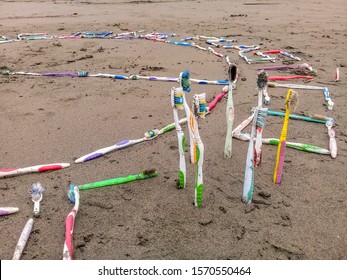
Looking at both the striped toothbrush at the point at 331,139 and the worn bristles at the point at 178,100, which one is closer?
the worn bristles at the point at 178,100

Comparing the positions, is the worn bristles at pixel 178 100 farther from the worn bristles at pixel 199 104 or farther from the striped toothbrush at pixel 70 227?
the striped toothbrush at pixel 70 227

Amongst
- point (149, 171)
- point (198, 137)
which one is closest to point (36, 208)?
point (149, 171)

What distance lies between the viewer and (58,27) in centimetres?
904

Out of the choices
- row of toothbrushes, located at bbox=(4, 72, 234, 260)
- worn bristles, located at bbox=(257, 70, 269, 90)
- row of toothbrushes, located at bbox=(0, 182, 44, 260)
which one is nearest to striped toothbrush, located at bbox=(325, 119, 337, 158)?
worn bristles, located at bbox=(257, 70, 269, 90)

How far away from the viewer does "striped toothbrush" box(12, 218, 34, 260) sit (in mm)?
2129

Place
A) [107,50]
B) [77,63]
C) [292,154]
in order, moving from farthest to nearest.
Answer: [107,50] → [77,63] → [292,154]

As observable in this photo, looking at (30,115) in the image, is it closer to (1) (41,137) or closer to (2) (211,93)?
(1) (41,137)

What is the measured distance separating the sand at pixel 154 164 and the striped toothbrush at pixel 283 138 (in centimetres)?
10

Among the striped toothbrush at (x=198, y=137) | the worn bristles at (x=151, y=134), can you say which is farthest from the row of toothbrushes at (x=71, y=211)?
the worn bristles at (x=151, y=134)

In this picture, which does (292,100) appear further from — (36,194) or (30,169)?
(30,169)

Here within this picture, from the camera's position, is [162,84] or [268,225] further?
[162,84]

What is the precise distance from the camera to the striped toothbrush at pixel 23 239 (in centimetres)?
213

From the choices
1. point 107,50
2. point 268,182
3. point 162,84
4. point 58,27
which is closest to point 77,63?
point 107,50
